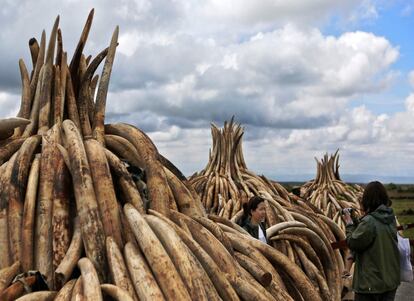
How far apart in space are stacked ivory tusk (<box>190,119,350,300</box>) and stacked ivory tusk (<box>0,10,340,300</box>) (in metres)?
0.47

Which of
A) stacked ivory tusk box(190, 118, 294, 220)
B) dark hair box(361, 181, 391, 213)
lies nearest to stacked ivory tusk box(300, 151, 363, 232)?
stacked ivory tusk box(190, 118, 294, 220)

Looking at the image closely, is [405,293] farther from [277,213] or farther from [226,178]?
[277,213]

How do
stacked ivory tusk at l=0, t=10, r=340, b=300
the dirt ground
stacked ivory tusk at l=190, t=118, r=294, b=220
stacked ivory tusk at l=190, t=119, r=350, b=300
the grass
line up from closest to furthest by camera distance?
stacked ivory tusk at l=0, t=10, r=340, b=300
stacked ivory tusk at l=190, t=119, r=350, b=300
stacked ivory tusk at l=190, t=118, r=294, b=220
the dirt ground
the grass

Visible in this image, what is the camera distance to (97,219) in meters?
2.83

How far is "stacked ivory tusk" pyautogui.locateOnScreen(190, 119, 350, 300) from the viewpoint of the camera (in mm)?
5078

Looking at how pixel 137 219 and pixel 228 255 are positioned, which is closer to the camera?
pixel 137 219

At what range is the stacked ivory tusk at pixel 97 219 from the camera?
104 inches

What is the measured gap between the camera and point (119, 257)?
270 cm

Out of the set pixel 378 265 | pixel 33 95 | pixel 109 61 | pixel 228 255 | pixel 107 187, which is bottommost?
pixel 378 265

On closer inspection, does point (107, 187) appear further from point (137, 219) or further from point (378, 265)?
point (378, 265)

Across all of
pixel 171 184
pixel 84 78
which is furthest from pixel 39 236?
pixel 84 78

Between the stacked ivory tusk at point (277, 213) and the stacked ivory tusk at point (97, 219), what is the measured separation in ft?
1.54

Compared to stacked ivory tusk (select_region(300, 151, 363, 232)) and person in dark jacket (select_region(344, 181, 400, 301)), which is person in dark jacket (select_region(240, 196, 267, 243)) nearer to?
person in dark jacket (select_region(344, 181, 400, 301))

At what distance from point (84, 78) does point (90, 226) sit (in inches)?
51.7
